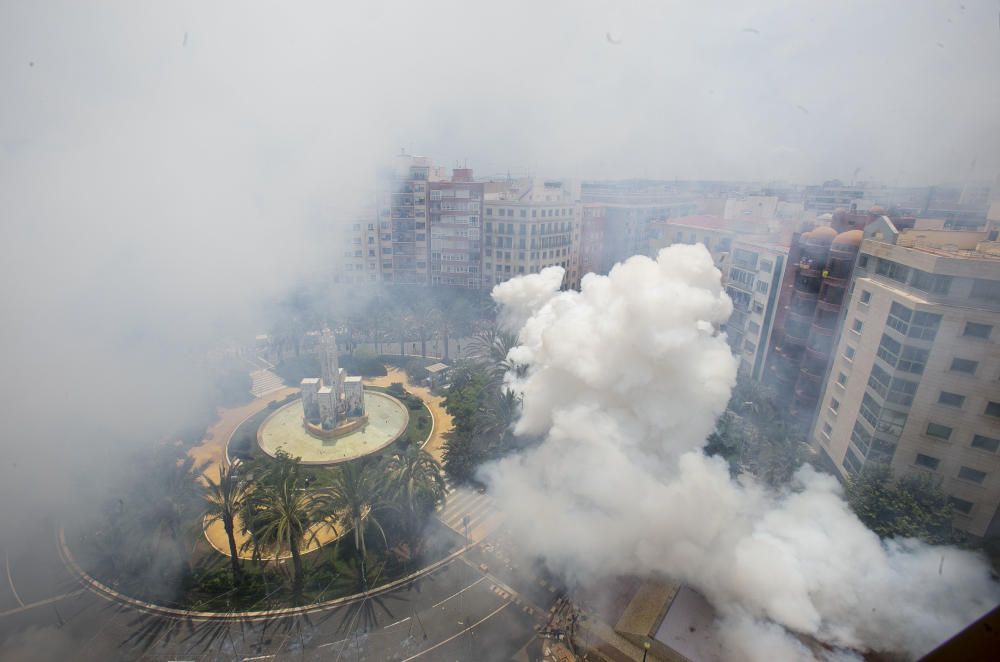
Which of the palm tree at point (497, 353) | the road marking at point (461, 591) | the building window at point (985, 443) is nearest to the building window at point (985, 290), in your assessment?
the building window at point (985, 443)

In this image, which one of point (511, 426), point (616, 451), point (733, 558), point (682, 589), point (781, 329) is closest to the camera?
point (733, 558)

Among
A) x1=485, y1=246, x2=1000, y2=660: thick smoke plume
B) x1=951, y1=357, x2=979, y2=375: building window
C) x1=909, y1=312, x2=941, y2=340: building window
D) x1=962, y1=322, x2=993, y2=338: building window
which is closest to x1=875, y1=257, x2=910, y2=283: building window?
x1=909, y1=312, x2=941, y2=340: building window

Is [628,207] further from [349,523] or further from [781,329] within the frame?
[349,523]

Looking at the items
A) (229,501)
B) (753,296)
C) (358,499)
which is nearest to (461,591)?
(358,499)

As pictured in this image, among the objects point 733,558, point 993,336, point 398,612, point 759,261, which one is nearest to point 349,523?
point 398,612

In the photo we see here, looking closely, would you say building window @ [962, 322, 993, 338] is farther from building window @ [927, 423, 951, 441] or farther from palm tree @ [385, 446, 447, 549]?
palm tree @ [385, 446, 447, 549]
